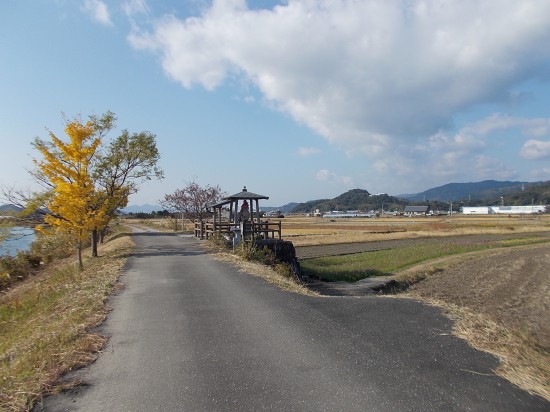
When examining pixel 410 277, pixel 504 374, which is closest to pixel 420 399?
pixel 504 374

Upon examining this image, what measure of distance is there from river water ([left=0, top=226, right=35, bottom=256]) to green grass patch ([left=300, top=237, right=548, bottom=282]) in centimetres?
1476

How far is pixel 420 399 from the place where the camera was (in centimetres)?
393

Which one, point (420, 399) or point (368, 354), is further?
point (368, 354)

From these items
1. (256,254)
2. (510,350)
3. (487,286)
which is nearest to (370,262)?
(487,286)

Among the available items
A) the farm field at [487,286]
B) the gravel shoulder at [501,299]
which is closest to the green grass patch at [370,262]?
the farm field at [487,286]

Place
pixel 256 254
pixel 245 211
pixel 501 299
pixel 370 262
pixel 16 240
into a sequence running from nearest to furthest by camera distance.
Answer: pixel 501 299, pixel 256 254, pixel 245 211, pixel 16 240, pixel 370 262

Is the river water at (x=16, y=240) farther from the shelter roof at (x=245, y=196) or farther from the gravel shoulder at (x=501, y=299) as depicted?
the gravel shoulder at (x=501, y=299)

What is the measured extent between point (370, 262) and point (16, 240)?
2113 centimetres

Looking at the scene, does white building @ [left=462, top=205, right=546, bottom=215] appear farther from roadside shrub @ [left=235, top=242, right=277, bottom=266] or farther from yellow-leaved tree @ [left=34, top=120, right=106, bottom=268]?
yellow-leaved tree @ [left=34, top=120, right=106, bottom=268]

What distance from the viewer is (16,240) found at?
78.2 feet

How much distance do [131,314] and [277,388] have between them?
13.9ft

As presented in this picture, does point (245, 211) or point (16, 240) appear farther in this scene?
point (16, 240)

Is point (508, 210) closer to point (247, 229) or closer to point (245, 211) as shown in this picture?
point (245, 211)

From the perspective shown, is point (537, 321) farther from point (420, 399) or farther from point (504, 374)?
point (420, 399)
